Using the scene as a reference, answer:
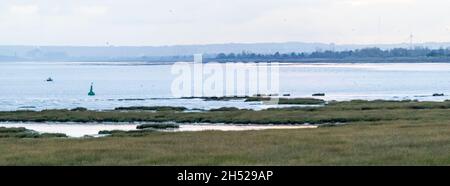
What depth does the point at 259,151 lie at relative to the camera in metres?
25.4

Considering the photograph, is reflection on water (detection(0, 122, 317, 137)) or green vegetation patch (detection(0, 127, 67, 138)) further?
reflection on water (detection(0, 122, 317, 137))

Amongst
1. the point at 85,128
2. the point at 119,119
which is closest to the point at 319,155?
the point at 85,128

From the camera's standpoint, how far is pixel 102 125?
184 feet

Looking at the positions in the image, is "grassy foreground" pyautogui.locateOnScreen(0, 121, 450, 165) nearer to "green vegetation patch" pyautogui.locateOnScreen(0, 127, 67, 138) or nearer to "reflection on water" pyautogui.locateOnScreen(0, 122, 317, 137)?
"green vegetation patch" pyautogui.locateOnScreen(0, 127, 67, 138)

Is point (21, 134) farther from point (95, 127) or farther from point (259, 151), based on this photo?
point (259, 151)

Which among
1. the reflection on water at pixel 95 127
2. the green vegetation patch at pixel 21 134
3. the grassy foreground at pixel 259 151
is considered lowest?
the reflection on water at pixel 95 127

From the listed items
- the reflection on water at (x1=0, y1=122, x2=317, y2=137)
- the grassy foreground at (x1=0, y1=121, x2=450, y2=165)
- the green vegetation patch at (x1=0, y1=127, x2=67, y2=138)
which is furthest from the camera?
the reflection on water at (x1=0, y1=122, x2=317, y2=137)

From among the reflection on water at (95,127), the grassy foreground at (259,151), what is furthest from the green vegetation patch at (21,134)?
the grassy foreground at (259,151)

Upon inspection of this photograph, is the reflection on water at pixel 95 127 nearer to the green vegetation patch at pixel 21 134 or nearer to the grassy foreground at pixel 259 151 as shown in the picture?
the green vegetation patch at pixel 21 134

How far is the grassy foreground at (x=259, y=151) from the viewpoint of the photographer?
893 inches

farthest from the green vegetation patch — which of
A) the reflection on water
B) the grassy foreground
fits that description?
the grassy foreground

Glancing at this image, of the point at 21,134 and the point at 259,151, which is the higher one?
the point at 259,151

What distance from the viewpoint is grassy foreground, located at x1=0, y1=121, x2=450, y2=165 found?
22.7 meters

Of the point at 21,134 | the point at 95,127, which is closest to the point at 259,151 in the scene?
the point at 21,134
